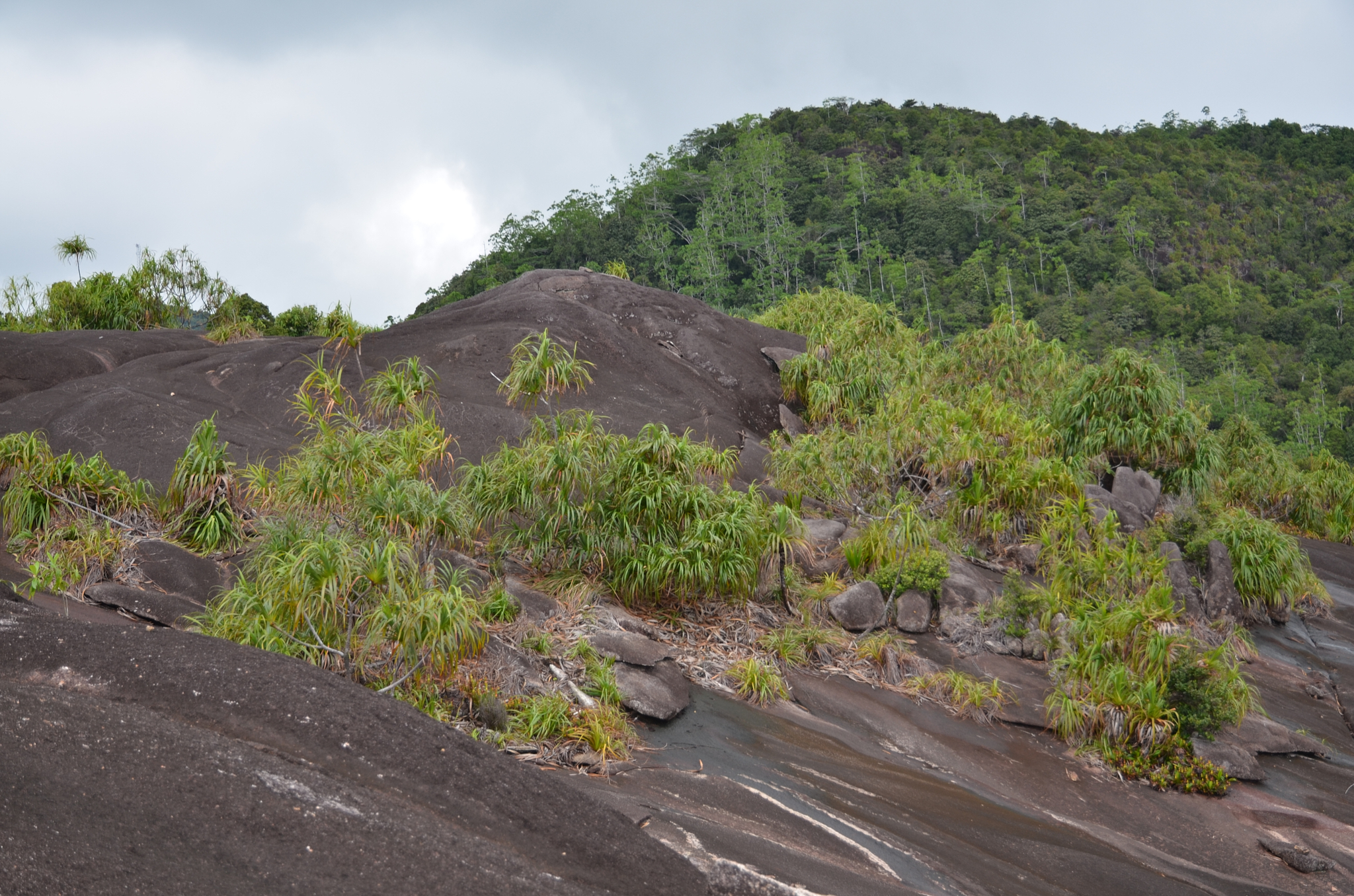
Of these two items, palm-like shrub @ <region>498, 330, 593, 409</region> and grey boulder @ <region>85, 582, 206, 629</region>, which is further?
palm-like shrub @ <region>498, 330, 593, 409</region>

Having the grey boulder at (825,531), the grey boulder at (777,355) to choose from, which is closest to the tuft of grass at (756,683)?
the grey boulder at (825,531)

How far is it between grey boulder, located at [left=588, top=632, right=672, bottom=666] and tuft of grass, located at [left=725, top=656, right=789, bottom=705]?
3.09 feet

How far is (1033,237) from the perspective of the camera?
7050 cm

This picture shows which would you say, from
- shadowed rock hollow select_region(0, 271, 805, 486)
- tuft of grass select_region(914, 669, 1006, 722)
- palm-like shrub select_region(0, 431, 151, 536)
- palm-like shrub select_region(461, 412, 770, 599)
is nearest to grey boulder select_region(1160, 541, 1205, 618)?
tuft of grass select_region(914, 669, 1006, 722)

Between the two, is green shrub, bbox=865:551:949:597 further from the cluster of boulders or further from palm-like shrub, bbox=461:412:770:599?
the cluster of boulders

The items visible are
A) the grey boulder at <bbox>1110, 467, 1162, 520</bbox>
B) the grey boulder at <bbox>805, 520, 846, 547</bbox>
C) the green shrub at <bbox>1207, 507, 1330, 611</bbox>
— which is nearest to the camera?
the grey boulder at <bbox>805, 520, 846, 547</bbox>

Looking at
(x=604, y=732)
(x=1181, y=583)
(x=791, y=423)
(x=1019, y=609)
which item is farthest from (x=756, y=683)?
(x=791, y=423)

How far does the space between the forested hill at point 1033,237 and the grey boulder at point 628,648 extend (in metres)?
45.5

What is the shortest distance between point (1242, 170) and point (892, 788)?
96.3 metres

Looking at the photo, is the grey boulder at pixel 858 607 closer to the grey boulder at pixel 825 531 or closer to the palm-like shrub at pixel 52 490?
the grey boulder at pixel 825 531

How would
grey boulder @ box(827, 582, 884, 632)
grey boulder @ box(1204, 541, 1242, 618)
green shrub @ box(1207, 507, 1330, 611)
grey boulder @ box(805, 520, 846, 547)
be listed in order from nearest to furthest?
grey boulder @ box(827, 582, 884, 632)
grey boulder @ box(805, 520, 846, 547)
grey boulder @ box(1204, 541, 1242, 618)
green shrub @ box(1207, 507, 1330, 611)

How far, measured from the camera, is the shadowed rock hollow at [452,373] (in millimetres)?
15500

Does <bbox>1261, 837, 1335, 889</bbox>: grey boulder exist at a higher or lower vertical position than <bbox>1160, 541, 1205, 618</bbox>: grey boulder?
lower

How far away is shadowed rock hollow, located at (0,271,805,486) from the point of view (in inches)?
610
